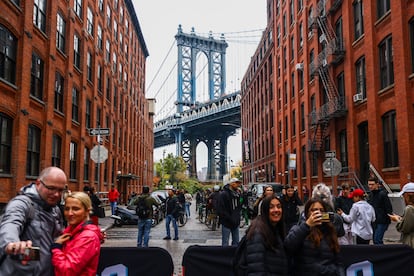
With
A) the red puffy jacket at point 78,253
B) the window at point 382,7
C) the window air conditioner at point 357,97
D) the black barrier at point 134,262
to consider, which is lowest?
the black barrier at point 134,262

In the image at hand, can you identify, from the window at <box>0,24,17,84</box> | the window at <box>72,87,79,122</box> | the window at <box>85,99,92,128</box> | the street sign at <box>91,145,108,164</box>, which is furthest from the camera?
the window at <box>85,99,92,128</box>

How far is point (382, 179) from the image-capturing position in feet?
70.1

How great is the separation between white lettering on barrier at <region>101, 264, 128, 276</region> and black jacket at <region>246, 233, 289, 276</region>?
81.9 inches

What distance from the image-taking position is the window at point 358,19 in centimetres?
2494

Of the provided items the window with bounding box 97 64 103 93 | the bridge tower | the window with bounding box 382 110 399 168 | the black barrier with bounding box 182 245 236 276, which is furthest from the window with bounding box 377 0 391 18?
the bridge tower

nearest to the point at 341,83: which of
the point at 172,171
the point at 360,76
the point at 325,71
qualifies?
the point at 325,71

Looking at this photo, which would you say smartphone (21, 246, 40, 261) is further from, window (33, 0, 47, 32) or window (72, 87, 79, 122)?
Answer: window (72, 87, 79, 122)

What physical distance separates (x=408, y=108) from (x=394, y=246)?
15.2m

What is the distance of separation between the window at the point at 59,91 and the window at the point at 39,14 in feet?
9.80

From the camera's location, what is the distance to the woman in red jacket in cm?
311

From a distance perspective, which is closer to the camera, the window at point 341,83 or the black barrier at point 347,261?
the black barrier at point 347,261

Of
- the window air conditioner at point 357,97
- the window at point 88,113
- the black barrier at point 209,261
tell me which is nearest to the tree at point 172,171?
the window at point 88,113

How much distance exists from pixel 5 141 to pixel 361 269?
51.8ft

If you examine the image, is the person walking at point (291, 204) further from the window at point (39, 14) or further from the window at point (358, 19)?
the window at point (358, 19)
